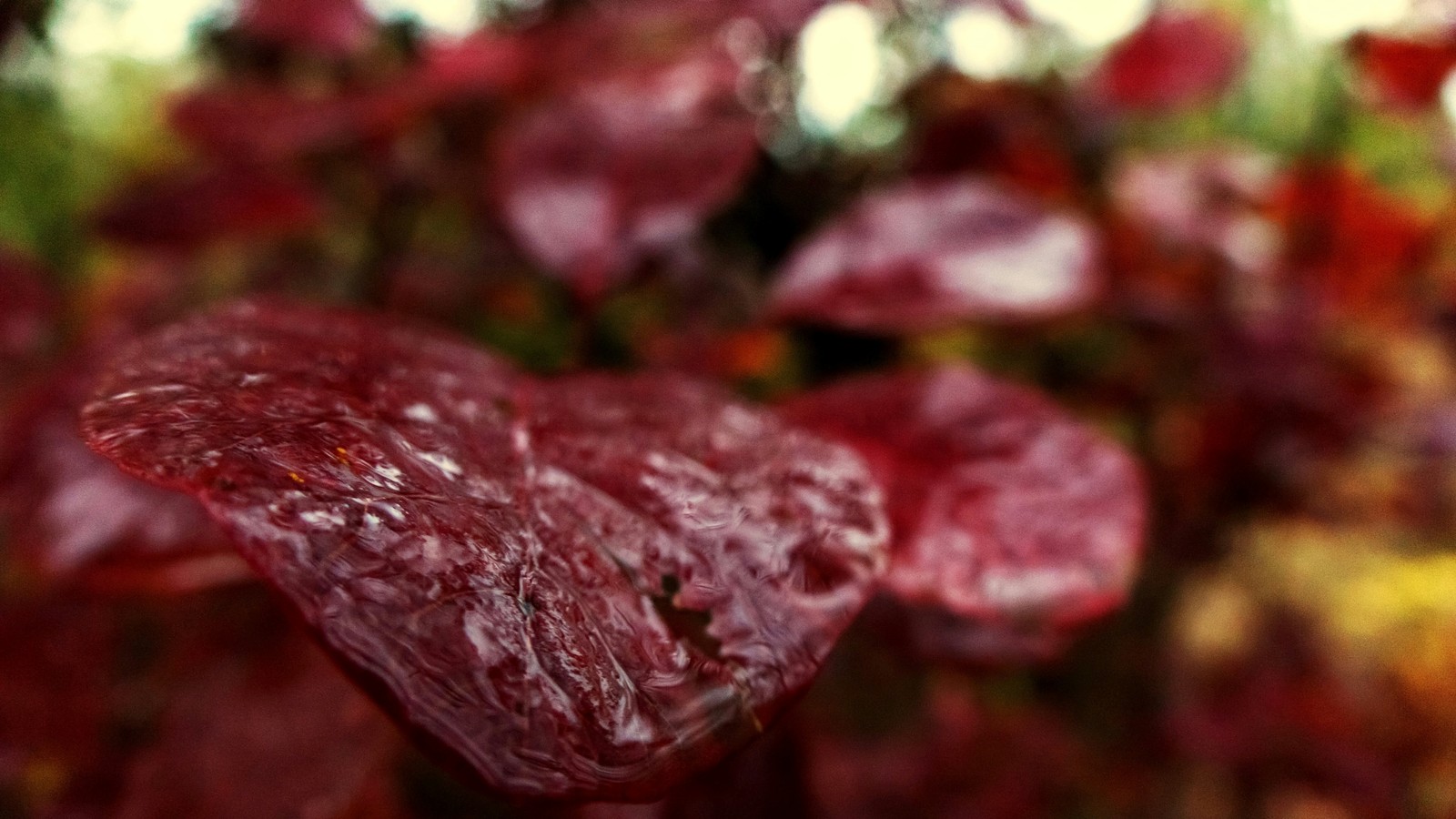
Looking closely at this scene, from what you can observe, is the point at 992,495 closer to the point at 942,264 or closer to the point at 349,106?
the point at 942,264

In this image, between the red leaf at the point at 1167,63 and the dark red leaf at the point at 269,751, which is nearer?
the dark red leaf at the point at 269,751

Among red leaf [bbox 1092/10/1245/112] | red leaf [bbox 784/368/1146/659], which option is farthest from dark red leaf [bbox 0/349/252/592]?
red leaf [bbox 1092/10/1245/112]

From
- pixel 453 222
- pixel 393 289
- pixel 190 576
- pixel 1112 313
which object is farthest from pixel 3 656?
pixel 1112 313

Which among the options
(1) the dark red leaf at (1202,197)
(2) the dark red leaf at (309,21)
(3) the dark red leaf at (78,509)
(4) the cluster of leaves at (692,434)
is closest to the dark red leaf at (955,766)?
(4) the cluster of leaves at (692,434)

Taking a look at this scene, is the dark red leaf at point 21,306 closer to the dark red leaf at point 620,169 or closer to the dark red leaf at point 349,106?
the dark red leaf at point 349,106

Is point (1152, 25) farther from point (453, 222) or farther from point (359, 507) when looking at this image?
point (359, 507)

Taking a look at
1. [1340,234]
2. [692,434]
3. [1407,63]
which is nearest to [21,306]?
[692,434]
